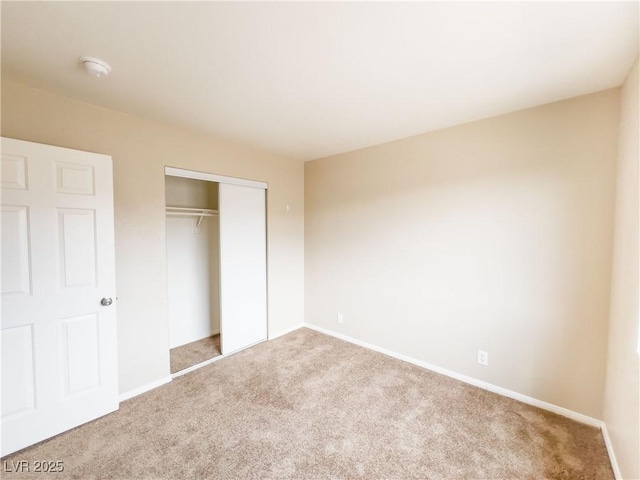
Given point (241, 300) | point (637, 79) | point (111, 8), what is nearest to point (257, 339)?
point (241, 300)

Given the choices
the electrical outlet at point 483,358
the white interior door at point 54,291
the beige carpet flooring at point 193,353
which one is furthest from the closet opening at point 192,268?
the electrical outlet at point 483,358

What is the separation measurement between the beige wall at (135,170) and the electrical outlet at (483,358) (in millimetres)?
2915

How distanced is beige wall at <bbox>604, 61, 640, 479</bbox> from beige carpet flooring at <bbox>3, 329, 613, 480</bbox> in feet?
1.00

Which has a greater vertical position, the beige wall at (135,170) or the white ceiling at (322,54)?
the white ceiling at (322,54)

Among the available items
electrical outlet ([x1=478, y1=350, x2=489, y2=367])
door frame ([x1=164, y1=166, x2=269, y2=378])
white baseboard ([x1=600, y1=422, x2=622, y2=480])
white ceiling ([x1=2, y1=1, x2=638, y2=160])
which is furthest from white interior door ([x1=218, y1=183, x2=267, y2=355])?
white baseboard ([x1=600, y1=422, x2=622, y2=480])

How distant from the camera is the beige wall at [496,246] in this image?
76.2 inches

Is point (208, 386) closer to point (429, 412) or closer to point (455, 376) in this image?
point (429, 412)

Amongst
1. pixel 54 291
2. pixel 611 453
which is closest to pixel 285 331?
pixel 54 291

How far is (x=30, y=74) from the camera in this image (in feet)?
5.58

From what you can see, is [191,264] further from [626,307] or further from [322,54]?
[626,307]

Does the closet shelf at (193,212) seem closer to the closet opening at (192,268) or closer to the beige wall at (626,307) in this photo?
the closet opening at (192,268)

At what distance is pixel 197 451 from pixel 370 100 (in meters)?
2.75

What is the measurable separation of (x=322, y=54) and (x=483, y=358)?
2.74 m

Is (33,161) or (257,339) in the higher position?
(33,161)
